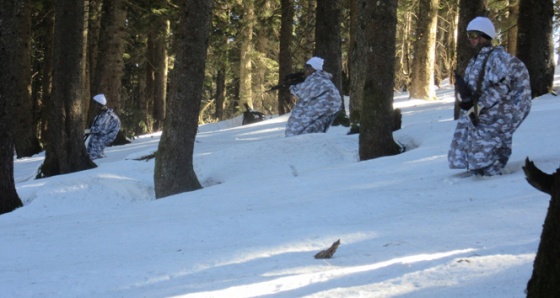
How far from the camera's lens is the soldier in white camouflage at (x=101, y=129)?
53.9 ft

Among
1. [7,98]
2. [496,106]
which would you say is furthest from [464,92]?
[7,98]

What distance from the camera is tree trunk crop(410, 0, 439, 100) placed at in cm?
Result: 2114

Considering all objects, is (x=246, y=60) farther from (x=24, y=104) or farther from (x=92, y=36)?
(x=24, y=104)

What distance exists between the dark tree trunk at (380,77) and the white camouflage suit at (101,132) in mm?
8326

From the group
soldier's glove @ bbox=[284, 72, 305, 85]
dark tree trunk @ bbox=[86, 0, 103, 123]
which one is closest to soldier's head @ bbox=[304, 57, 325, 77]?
soldier's glove @ bbox=[284, 72, 305, 85]

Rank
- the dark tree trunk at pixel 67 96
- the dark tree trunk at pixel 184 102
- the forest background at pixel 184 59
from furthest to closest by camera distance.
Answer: the dark tree trunk at pixel 67 96, the forest background at pixel 184 59, the dark tree trunk at pixel 184 102

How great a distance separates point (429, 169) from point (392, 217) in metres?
2.61

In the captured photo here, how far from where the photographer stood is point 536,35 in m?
13.8

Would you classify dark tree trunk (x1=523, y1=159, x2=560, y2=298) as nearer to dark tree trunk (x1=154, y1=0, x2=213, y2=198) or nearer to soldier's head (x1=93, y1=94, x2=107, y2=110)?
dark tree trunk (x1=154, y1=0, x2=213, y2=198)

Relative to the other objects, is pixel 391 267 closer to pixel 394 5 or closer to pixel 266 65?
pixel 394 5

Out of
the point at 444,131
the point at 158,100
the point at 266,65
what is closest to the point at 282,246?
the point at 444,131

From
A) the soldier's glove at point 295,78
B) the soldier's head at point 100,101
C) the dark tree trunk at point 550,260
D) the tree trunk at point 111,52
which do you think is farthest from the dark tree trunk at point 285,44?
the dark tree trunk at point 550,260

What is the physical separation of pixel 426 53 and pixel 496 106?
14309 millimetres

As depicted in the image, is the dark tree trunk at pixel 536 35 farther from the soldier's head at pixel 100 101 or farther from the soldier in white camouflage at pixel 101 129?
the soldier's head at pixel 100 101
